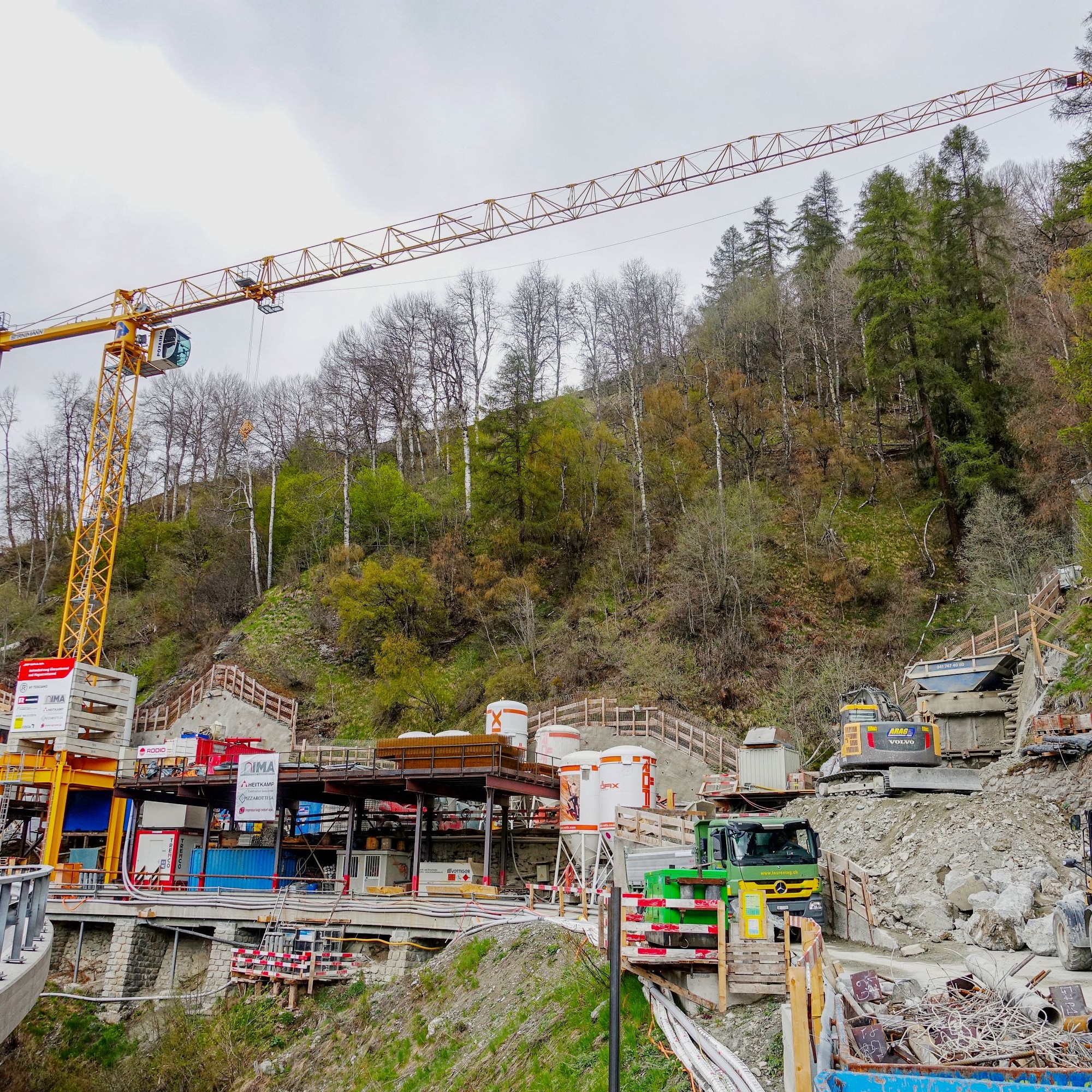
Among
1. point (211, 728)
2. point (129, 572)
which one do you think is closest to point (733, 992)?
point (211, 728)

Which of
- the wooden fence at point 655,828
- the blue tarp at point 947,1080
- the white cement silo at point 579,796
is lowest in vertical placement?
the blue tarp at point 947,1080

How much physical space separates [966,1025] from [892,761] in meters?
16.7

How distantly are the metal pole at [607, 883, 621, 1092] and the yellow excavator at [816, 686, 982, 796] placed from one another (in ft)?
63.2

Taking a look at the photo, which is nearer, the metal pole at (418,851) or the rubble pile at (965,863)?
the rubble pile at (965,863)

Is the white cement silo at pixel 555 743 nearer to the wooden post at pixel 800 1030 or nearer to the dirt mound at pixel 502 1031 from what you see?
the dirt mound at pixel 502 1031

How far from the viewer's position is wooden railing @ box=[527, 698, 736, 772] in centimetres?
3812

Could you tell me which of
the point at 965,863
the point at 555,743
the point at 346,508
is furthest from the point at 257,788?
the point at 346,508

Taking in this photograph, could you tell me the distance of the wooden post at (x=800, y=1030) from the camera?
9.09 m

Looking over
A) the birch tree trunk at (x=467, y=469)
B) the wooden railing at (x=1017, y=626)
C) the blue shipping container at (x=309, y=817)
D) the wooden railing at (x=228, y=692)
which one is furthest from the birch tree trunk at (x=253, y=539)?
the wooden railing at (x=1017, y=626)

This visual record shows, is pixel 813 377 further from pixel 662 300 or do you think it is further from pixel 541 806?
pixel 541 806

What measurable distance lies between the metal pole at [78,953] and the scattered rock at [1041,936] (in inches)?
1102

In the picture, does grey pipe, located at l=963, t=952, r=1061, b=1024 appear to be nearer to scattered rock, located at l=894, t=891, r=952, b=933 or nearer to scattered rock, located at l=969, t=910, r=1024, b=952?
scattered rock, located at l=969, t=910, r=1024, b=952

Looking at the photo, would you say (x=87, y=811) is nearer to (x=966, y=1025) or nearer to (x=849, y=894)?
(x=849, y=894)

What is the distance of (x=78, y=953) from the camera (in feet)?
101
